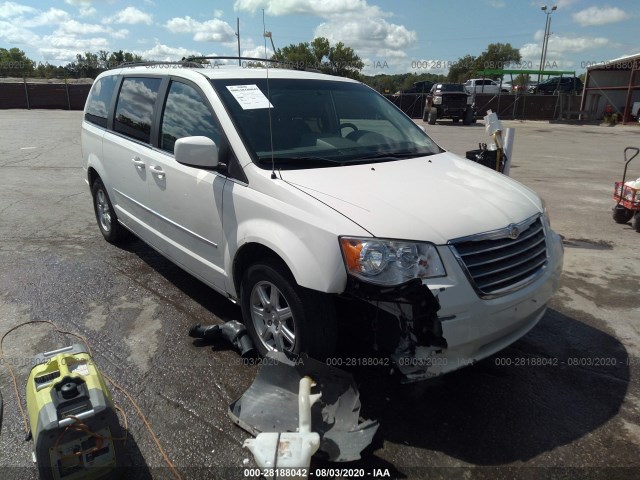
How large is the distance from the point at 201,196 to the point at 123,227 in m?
2.36

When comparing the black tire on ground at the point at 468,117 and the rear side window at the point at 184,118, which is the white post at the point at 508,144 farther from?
the black tire on ground at the point at 468,117

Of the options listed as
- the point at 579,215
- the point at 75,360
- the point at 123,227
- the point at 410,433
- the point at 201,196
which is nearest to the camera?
the point at 75,360

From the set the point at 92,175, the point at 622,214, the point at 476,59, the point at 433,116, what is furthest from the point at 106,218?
the point at 476,59

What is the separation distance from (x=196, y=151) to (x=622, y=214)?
5852 mm

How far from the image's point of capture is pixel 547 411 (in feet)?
9.05

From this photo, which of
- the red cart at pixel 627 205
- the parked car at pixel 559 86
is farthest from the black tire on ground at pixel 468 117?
the red cart at pixel 627 205

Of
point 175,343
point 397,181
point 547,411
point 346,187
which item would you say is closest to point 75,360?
point 175,343

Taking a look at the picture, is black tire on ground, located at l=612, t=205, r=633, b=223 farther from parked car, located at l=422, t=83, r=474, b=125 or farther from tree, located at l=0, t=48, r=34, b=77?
tree, located at l=0, t=48, r=34, b=77

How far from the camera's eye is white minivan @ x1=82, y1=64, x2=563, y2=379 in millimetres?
2391

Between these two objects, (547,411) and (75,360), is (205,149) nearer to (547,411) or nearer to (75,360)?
(75,360)

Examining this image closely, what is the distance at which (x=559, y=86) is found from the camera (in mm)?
35125

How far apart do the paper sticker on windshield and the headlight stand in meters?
1.41

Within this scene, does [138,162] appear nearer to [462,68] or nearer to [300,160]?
[300,160]

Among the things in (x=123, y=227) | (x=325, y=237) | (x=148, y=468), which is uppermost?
(x=325, y=237)
